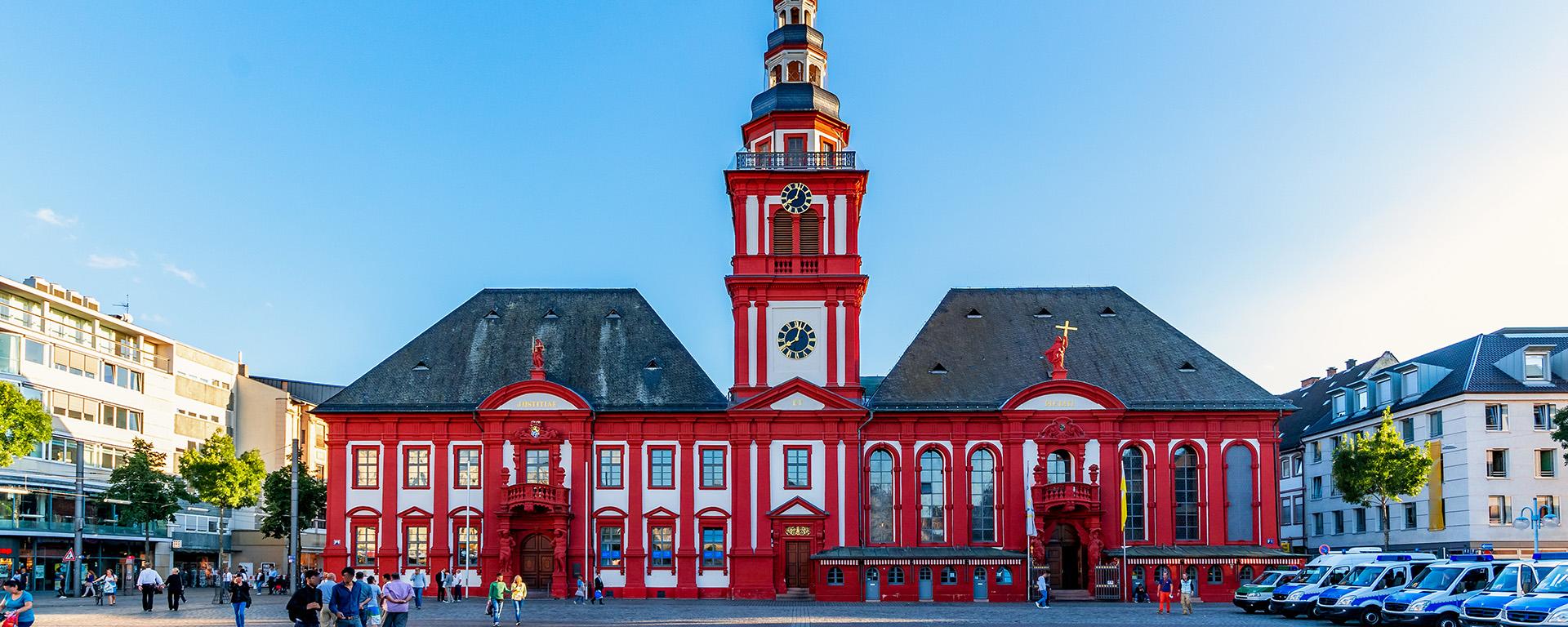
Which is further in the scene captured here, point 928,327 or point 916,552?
point 928,327

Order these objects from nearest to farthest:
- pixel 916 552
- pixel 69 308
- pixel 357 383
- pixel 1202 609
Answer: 1. pixel 1202 609
2. pixel 916 552
3. pixel 357 383
4. pixel 69 308

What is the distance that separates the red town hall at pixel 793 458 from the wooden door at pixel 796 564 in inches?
3.0

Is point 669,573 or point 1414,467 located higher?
point 1414,467

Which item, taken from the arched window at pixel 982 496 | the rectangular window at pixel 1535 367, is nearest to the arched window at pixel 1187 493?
the arched window at pixel 982 496

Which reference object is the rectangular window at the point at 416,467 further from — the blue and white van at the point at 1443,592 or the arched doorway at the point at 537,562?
the blue and white van at the point at 1443,592

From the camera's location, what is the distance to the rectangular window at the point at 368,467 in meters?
61.3

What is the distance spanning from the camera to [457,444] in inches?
2419

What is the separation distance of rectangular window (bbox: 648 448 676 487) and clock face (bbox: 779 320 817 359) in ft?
21.0

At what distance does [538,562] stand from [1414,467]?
3762 centimetres

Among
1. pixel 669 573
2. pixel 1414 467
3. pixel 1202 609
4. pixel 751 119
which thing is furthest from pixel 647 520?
pixel 1414 467

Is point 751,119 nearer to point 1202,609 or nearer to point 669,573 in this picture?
point 669,573

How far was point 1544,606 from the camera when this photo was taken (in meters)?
32.0

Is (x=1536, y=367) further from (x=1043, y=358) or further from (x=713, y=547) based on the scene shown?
(x=713, y=547)

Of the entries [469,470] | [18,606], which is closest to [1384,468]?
[469,470]
